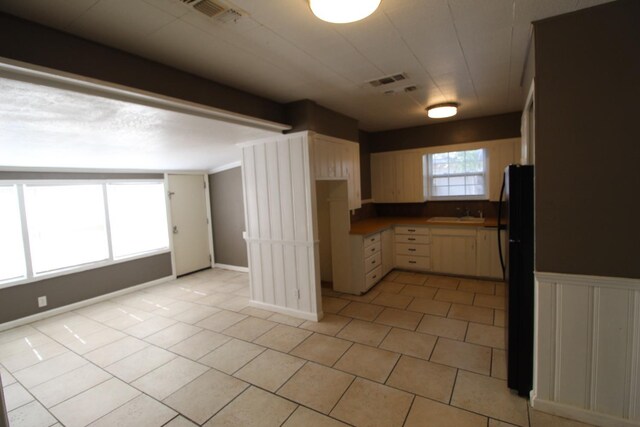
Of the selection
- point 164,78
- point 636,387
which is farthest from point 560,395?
point 164,78

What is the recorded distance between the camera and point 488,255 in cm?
446

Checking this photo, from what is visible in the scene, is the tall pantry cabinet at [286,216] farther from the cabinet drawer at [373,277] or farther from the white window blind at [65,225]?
the white window blind at [65,225]

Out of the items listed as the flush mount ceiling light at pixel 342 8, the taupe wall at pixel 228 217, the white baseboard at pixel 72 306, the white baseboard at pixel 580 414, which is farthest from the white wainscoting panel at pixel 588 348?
the white baseboard at pixel 72 306

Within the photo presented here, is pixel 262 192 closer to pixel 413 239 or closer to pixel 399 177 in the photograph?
pixel 413 239

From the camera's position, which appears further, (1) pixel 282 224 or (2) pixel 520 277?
(1) pixel 282 224

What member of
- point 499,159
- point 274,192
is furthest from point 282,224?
point 499,159

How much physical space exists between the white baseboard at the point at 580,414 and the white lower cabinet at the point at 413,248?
2.99 metres

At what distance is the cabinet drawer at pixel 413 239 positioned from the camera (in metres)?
4.91

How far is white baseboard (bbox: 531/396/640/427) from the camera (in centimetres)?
179

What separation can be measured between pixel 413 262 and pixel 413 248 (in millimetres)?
244

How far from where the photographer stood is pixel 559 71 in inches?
72.6

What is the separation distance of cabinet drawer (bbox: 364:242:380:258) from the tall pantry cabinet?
998 mm

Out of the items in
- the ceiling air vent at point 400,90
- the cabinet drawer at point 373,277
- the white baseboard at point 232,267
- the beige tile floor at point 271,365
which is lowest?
the beige tile floor at point 271,365

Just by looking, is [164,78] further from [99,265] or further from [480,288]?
[480,288]
